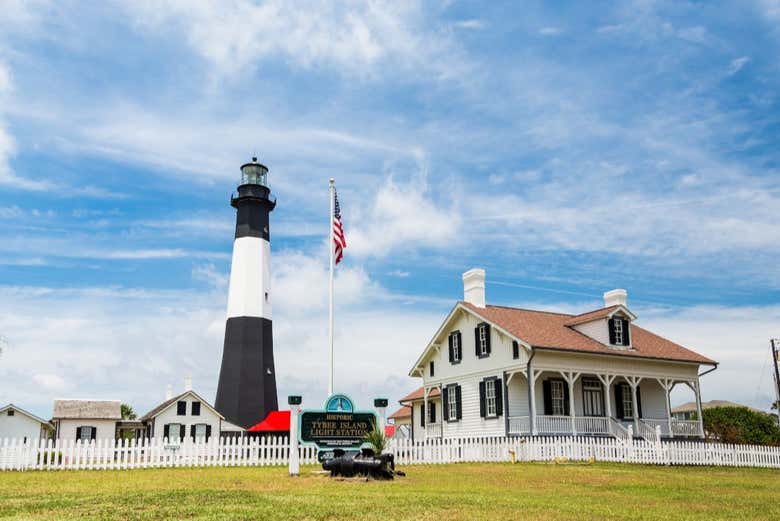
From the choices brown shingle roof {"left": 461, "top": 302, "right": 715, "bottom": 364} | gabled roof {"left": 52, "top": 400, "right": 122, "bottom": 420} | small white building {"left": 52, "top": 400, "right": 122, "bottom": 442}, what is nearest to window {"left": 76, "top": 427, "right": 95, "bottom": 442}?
small white building {"left": 52, "top": 400, "right": 122, "bottom": 442}

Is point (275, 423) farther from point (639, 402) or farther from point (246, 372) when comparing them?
point (639, 402)

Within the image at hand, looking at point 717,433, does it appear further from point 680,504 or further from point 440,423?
point 680,504

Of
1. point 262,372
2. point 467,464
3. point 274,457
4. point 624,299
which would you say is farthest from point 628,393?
point 262,372

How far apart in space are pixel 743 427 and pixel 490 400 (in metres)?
16.7

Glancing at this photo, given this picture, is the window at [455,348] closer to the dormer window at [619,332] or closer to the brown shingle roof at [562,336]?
the brown shingle roof at [562,336]

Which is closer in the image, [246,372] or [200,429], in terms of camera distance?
[246,372]

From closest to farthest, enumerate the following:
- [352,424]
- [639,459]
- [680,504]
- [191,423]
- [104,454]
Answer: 1. [680,504]
2. [352,424]
3. [104,454]
4. [639,459]
5. [191,423]

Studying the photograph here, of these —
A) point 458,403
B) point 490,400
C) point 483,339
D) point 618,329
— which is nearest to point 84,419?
point 458,403

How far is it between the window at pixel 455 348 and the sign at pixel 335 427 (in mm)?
13327

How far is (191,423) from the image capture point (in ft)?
133

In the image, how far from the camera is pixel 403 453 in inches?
880

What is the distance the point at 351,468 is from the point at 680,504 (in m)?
6.93

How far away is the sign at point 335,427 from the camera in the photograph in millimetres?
19172

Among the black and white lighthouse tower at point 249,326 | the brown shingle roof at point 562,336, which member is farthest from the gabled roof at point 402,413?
the brown shingle roof at point 562,336
